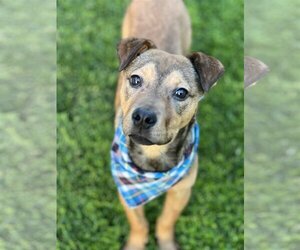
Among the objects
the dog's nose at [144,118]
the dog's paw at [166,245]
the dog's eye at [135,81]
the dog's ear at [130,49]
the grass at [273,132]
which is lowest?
the dog's paw at [166,245]

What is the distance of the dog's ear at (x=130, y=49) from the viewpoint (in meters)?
3.90

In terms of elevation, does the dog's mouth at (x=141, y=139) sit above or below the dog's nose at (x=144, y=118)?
below

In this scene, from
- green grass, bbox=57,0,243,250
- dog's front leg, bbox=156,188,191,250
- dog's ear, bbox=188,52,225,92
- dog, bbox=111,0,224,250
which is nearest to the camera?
dog, bbox=111,0,224,250

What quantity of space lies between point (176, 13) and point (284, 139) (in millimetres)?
1890

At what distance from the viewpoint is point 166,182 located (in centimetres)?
441

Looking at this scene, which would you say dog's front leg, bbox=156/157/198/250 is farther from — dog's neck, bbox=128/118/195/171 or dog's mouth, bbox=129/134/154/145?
dog's mouth, bbox=129/134/154/145

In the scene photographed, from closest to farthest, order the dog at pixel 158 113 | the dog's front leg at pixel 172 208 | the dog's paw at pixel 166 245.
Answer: the dog at pixel 158 113
the dog's front leg at pixel 172 208
the dog's paw at pixel 166 245

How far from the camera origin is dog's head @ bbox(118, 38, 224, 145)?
355 cm

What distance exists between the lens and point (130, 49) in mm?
3924

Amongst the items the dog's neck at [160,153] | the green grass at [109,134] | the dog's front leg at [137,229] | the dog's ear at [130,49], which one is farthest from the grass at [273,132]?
the dog's ear at [130,49]

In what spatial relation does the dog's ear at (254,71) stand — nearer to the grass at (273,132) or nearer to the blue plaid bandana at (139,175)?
the blue plaid bandana at (139,175)

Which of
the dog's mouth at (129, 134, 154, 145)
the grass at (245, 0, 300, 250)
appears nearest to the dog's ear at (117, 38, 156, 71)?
the dog's mouth at (129, 134, 154, 145)

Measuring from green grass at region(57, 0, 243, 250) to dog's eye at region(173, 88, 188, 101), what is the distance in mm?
1852

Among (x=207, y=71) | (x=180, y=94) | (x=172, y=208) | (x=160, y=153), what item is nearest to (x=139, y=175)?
(x=160, y=153)
